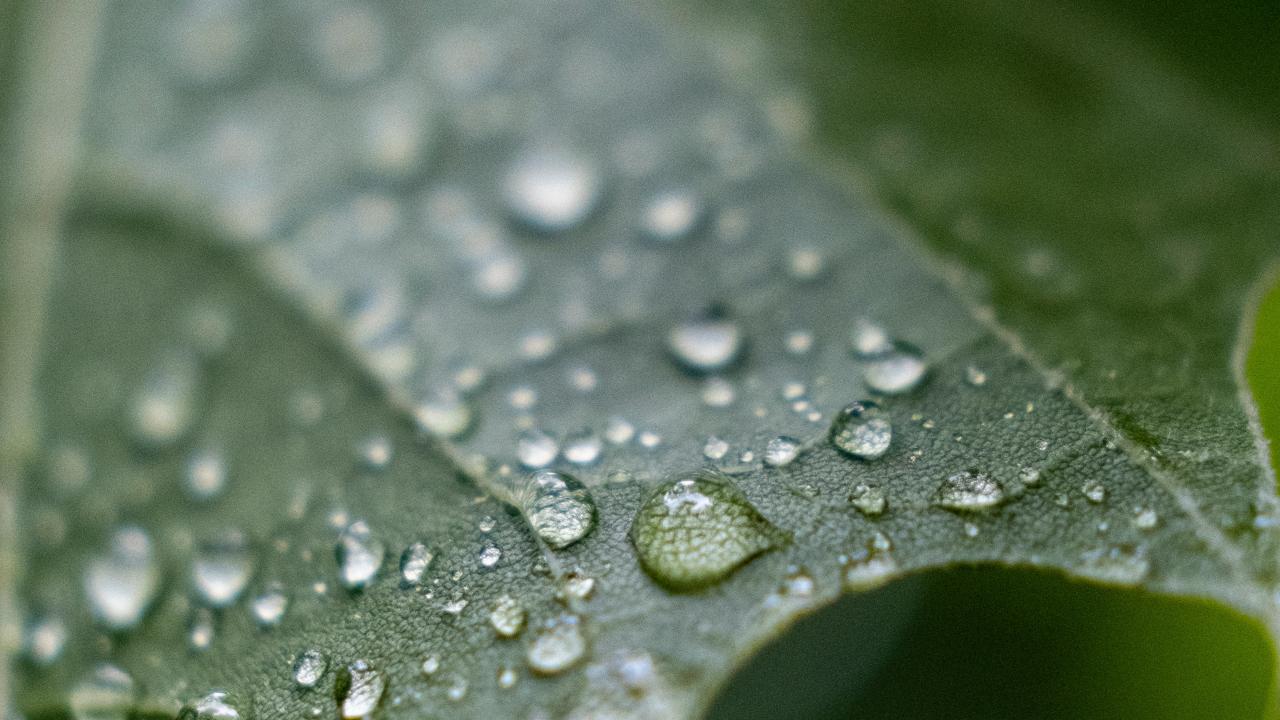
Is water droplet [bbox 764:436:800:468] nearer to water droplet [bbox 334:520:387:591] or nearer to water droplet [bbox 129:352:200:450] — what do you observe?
water droplet [bbox 334:520:387:591]

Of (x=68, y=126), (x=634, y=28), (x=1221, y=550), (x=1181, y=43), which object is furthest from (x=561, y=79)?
(x=1221, y=550)

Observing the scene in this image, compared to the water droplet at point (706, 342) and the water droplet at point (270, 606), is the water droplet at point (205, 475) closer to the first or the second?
the water droplet at point (270, 606)

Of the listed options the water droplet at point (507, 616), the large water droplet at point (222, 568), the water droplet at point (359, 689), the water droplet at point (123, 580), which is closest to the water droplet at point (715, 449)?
the water droplet at point (507, 616)

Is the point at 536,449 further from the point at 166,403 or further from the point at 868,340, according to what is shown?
the point at 166,403

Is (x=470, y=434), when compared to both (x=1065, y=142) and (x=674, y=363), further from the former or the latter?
(x=1065, y=142)

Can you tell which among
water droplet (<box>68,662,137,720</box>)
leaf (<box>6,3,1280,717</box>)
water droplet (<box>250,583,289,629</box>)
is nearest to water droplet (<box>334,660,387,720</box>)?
leaf (<box>6,3,1280,717</box>)

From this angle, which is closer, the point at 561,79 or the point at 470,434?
the point at 470,434
